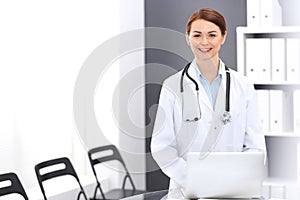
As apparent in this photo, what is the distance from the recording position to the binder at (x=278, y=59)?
433cm

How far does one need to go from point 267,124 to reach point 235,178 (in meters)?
1.78

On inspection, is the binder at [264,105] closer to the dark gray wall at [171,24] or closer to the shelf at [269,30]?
the shelf at [269,30]

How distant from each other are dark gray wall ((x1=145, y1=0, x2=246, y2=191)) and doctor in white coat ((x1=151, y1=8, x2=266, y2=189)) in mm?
1647

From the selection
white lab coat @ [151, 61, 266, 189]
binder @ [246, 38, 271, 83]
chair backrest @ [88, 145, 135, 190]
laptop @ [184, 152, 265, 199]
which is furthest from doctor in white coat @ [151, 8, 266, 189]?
chair backrest @ [88, 145, 135, 190]

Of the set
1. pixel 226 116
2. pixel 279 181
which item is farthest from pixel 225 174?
pixel 279 181

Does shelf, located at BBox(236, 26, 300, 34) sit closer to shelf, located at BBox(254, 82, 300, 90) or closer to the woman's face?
shelf, located at BBox(254, 82, 300, 90)

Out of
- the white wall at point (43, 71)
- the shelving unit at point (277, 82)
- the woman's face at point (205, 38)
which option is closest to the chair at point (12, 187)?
the white wall at point (43, 71)

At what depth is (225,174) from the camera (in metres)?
2.71

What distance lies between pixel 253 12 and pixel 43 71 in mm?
1591

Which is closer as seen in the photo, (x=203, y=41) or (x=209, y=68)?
(x=203, y=41)

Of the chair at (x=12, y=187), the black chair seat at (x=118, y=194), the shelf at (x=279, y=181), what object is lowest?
the black chair seat at (x=118, y=194)

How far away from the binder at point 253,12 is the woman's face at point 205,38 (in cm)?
122

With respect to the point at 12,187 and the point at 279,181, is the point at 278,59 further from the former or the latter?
the point at 12,187

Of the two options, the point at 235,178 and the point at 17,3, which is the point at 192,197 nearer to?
the point at 235,178
